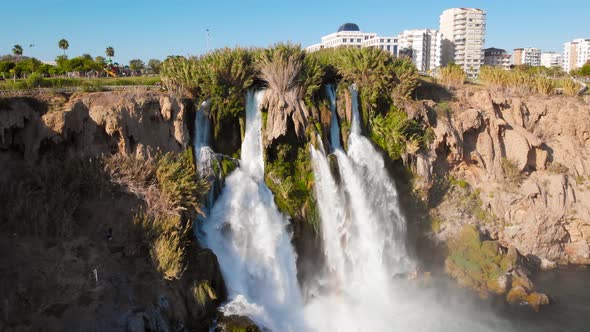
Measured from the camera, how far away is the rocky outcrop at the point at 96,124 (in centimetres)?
1389

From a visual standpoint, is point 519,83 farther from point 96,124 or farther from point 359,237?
point 96,124

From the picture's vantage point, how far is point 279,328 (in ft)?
47.0

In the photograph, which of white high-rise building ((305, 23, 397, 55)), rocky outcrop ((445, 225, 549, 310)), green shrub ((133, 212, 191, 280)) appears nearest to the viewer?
green shrub ((133, 212, 191, 280))

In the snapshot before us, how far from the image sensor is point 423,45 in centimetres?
11281

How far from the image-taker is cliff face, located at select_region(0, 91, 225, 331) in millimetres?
10820

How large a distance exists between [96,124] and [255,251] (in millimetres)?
6296

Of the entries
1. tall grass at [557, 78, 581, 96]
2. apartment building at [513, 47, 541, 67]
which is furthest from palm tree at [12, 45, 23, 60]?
apartment building at [513, 47, 541, 67]

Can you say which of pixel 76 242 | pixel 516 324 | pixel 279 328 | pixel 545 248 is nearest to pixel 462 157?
pixel 545 248

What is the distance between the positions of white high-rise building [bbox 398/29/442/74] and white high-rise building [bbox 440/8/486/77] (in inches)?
68.9

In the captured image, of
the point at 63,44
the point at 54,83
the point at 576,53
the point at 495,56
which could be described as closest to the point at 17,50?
the point at 63,44

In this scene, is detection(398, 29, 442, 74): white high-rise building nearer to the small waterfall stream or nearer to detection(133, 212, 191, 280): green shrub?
the small waterfall stream

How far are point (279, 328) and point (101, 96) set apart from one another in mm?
9099

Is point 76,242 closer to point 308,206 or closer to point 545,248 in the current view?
point 308,206

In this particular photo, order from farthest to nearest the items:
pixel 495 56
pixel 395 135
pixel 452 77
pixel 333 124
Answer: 1. pixel 495 56
2. pixel 452 77
3. pixel 395 135
4. pixel 333 124
